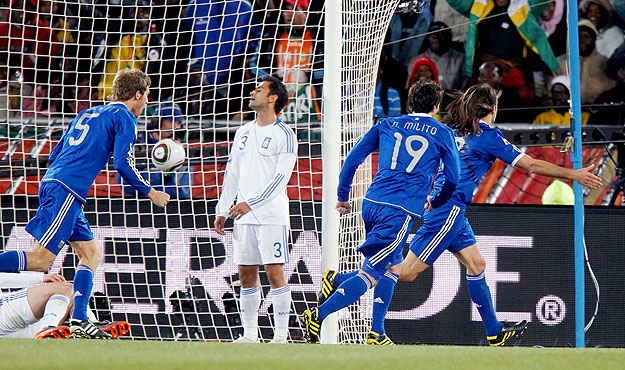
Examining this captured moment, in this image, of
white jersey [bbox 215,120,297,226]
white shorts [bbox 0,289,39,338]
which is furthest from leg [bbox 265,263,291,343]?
white shorts [bbox 0,289,39,338]

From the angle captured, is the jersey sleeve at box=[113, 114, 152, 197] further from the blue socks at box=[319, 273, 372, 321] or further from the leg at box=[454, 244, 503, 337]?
the leg at box=[454, 244, 503, 337]

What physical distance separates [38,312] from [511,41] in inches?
264

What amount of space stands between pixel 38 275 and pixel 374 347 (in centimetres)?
317

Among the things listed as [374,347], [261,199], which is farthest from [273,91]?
[374,347]

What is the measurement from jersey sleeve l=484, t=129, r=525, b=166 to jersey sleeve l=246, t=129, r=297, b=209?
4.27 ft

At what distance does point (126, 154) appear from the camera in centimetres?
504

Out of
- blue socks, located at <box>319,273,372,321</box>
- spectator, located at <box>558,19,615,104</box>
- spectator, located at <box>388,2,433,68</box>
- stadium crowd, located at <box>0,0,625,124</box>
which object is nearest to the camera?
blue socks, located at <box>319,273,372,321</box>

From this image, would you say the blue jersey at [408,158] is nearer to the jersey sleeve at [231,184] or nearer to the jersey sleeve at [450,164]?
the jersey sleeve at [450,164]

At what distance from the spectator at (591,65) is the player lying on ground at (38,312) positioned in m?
6.52

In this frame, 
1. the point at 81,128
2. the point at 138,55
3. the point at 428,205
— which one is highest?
the point at 138,55

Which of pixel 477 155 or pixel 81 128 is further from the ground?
pixel 81 128

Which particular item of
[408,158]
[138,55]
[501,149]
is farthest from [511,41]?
[408,158]

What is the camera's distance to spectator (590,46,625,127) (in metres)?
9.38

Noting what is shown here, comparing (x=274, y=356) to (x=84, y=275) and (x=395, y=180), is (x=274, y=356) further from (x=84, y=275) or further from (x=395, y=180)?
(x=84, y=275)
